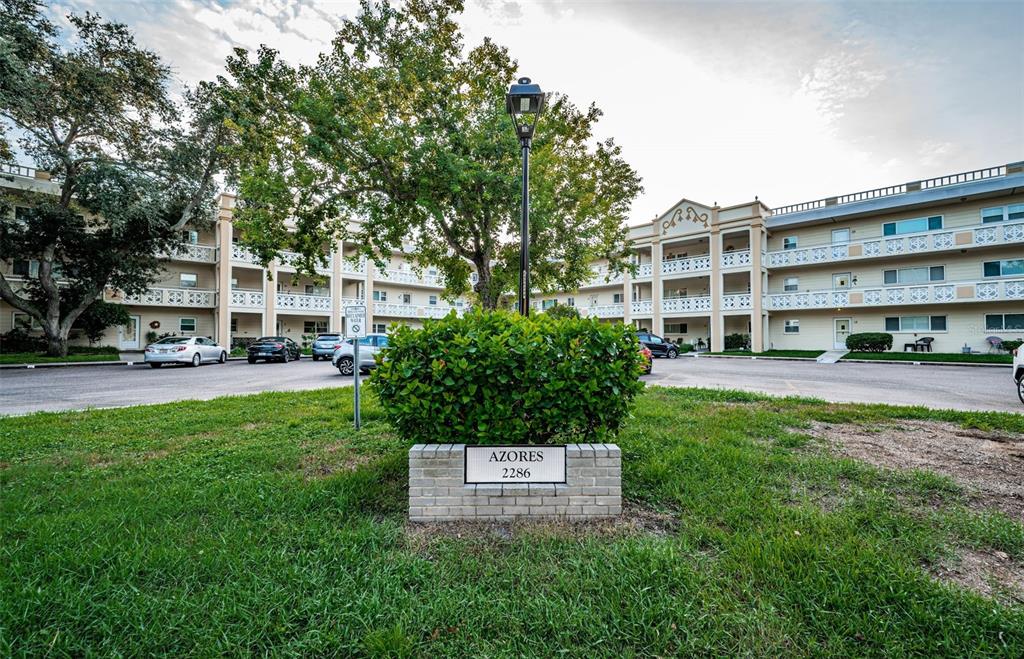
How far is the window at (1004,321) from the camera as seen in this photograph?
72.5 feet

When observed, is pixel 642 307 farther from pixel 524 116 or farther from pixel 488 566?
pixel 488 566

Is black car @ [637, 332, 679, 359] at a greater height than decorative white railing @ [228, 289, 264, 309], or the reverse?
decorative white railing @ [228, 289, 264, 309]

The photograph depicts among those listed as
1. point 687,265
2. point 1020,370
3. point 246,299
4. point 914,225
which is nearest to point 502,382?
point 1020,370

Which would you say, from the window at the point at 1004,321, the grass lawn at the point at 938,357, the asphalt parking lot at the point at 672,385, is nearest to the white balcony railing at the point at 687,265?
the grass lawn at the point at 938,357

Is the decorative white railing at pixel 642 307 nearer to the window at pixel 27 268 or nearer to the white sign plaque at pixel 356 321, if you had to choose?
the white sign plaque at pixel 356 321

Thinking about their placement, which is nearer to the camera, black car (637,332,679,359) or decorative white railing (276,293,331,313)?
black car (637,332,679,359)

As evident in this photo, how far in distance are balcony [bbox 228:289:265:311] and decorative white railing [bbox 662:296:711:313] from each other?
90.9 feet

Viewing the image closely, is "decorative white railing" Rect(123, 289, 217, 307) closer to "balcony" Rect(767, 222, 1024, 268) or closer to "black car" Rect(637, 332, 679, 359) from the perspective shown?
"black car" Rect(637, 332, 679, 359)

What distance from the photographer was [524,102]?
6059 mm

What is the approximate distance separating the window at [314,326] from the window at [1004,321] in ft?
135

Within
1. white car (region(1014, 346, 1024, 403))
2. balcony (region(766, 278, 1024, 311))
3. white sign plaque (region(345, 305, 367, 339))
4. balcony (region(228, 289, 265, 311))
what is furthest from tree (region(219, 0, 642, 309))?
balcony (region(766, 278, 1024, 311))

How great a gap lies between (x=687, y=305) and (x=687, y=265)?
9.22 ft

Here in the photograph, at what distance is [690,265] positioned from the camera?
3052cm

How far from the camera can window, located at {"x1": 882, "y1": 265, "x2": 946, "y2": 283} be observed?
24.4 m
